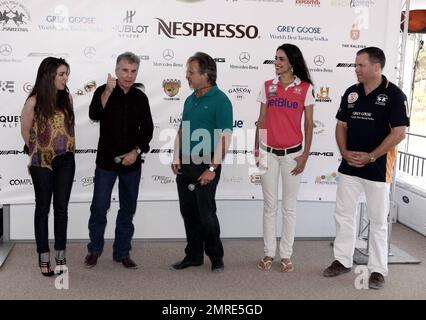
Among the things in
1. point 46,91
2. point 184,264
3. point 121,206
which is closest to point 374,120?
point 184,264

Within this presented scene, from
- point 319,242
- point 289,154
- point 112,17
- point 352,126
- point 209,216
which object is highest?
point 112,17

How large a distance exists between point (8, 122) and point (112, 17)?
1081mm

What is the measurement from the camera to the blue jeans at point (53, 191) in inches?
122

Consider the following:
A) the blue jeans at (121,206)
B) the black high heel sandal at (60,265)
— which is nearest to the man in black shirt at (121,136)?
the blue jeans at (121,206)

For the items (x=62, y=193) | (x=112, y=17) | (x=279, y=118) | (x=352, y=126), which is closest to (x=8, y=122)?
(x=62, y=193)

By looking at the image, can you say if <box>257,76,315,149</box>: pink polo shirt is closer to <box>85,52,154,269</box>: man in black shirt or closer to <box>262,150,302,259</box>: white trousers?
<box>262,150,302,259</box>: white trousers

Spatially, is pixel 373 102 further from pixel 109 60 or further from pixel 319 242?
pixel 109 60

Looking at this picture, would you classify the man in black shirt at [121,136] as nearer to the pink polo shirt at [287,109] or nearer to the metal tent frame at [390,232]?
the pink polo shirt at [287,109]

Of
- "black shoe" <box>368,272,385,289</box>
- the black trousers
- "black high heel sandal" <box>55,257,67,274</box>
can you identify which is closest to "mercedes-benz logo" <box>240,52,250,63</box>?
the black trousers

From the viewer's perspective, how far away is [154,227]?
13.4 feet

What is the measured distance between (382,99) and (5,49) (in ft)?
8.56

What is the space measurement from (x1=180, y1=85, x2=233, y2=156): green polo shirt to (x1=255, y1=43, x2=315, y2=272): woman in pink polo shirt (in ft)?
1.15

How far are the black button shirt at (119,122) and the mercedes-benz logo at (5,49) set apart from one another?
2.67ft

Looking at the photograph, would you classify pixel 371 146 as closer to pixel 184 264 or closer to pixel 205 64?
pixel 205 64
